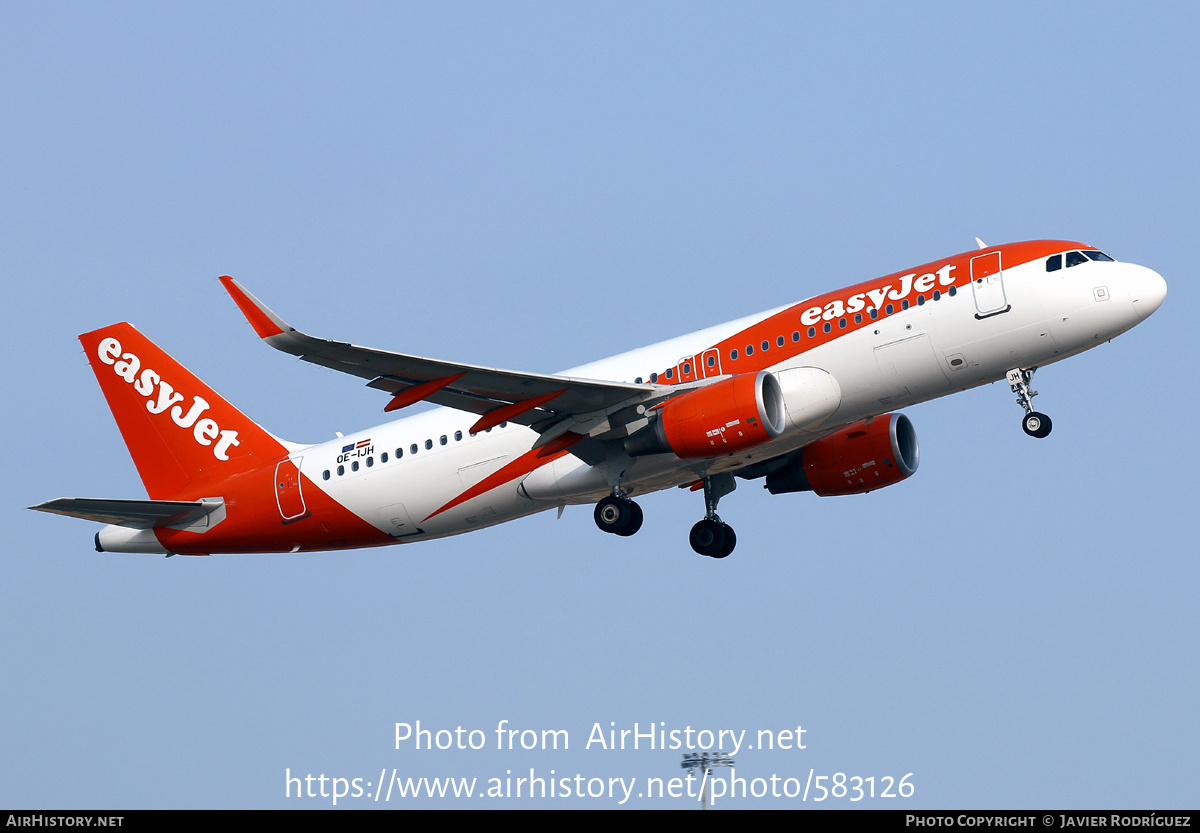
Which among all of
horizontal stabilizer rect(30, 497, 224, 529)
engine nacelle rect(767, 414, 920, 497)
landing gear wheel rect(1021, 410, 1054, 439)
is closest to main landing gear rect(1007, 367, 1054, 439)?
landing gear wheel rect(1021, 410, 1054, 439)

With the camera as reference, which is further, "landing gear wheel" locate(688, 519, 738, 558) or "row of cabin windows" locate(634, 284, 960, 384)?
"landing gear wheel" locate(688, 519, 738, 558)

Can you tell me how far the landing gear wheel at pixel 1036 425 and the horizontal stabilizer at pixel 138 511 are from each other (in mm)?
19155

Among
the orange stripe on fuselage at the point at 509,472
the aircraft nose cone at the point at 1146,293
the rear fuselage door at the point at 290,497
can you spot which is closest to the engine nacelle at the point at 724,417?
the orange stripe on fuselage at the point at 509,472

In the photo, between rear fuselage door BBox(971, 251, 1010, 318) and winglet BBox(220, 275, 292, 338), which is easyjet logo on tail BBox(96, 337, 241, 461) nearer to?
winglet BBox(220, 275, 292, 338)

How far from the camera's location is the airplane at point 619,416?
29734 millimetres

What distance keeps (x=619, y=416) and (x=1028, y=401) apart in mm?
8683

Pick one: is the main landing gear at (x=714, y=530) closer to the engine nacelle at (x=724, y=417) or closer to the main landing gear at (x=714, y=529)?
the main landing gear at (x=714, y=529)

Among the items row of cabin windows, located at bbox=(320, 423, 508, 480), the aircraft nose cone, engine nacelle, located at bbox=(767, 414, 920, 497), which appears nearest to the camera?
the aircraft nose cone

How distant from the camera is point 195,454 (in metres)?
37.2

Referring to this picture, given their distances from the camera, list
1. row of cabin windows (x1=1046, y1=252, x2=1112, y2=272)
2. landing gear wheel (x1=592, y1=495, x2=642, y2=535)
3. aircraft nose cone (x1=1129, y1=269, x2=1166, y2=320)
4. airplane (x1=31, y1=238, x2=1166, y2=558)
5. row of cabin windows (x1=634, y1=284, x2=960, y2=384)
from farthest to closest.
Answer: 1. landing gear wheel (x1=592, y1=495, x2=642, y2=535)
2. row of cabin windows (x1=634, y1=284, x2=960, y2=384)
3. row of cabin windows (x1=1046, y1=252, x2=1112, y2=272)
4. airplane (x1=31, y1=238, x2=1166, y2=558)
5. aircraft nose cone (x1=1129, y1=269, x2=1166, y2=320)

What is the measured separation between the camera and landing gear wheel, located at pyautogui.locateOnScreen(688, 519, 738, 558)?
117 feet

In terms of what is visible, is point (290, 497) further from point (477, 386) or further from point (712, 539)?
point (712, 539)

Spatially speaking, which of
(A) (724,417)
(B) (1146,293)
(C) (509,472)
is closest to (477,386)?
(C) (509,472)

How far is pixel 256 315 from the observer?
2647 cm
